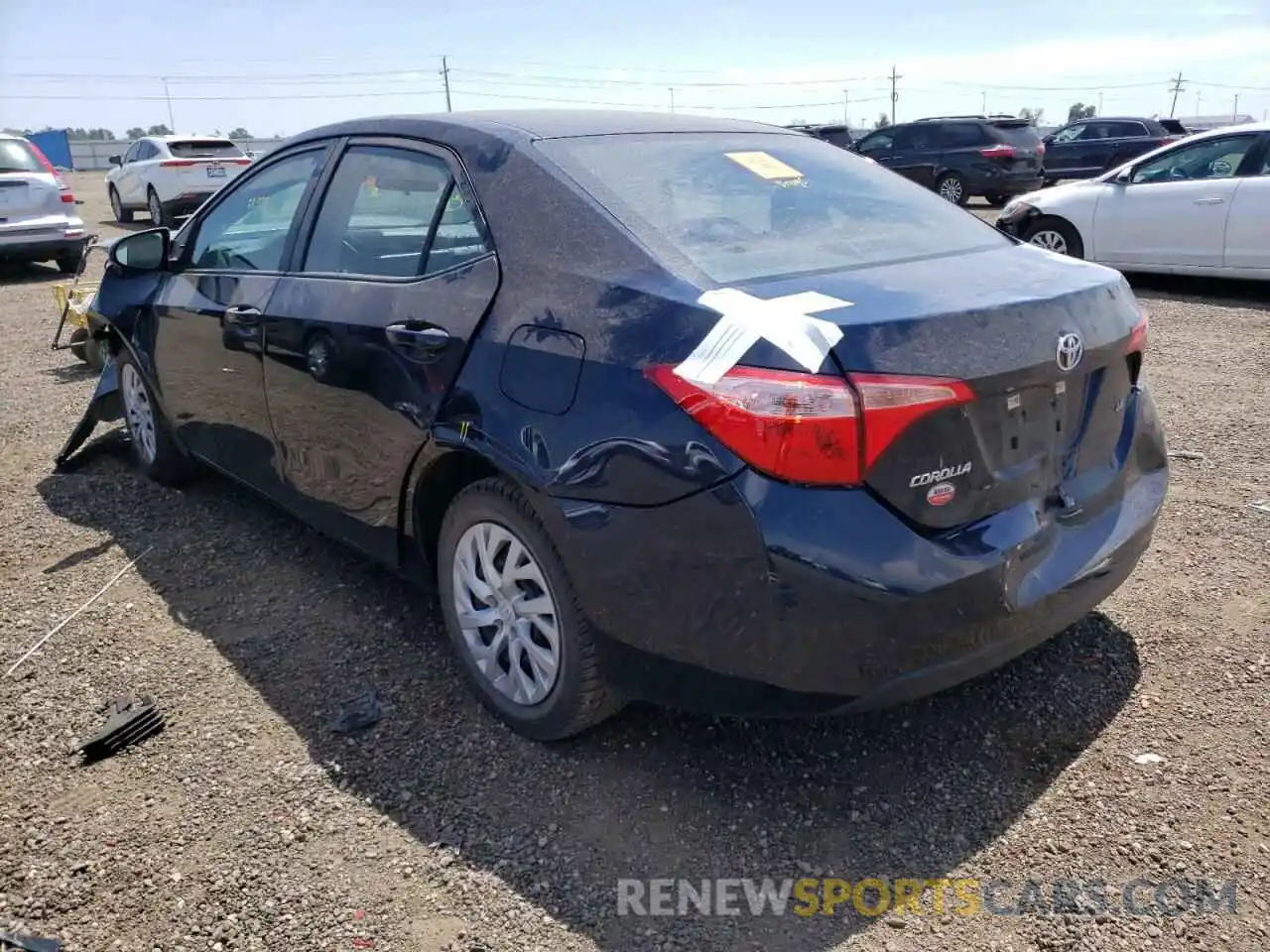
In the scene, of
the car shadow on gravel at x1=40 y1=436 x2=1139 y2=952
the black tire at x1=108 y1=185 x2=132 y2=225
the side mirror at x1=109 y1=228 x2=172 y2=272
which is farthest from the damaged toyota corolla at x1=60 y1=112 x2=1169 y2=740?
the black tire at x1=108 y1=185 x2=132 y2=225

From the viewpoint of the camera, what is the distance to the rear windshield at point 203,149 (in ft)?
61.7

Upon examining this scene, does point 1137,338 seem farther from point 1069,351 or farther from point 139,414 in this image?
point 139,414

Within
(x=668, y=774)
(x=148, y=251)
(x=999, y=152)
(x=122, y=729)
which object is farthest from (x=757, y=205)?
(x=999, y=152)

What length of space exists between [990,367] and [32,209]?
1307cm

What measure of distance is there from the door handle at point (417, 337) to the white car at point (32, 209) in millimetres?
11546

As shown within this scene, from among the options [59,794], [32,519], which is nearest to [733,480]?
[59,794]

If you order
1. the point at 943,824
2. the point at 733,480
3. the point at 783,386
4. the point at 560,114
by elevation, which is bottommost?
the point at 943,824

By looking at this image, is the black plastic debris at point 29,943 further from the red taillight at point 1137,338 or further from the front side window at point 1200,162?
the front side window at point 1200,162

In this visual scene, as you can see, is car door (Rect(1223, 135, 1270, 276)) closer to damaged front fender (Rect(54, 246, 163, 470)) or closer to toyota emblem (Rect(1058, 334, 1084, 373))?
toyota emblem (Rect(1058, 334, 1084, 373))

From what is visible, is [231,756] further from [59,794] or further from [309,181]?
[309,181]

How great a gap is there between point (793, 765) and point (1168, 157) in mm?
8670

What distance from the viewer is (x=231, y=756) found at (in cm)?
288

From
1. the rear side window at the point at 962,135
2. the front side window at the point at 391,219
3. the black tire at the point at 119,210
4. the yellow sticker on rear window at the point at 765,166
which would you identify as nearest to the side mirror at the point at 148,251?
the front side window at the point at 391,219

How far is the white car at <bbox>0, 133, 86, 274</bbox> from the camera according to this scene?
39.7 ft
